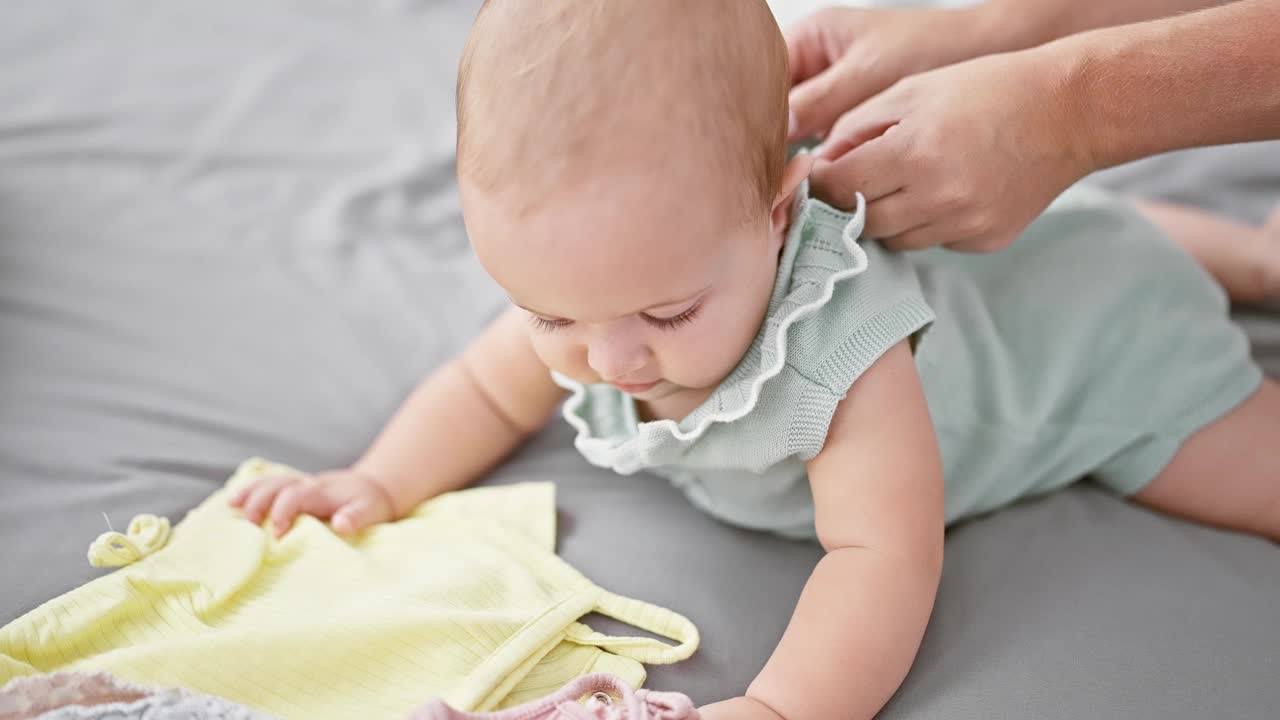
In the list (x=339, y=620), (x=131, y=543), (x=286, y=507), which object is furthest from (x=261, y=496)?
(x=339, y=620)

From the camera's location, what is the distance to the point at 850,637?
32.0 inches

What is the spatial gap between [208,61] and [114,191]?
0.93ft

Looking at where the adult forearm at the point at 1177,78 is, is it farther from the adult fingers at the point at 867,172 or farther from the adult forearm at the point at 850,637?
the adult forearm at the point at 850,637

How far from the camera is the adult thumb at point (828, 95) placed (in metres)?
1.03

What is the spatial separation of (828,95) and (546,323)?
1.35 ft

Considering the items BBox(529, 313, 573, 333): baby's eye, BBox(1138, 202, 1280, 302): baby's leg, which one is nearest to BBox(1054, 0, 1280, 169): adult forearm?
BBox(1138, 202, 1280, 302): baby's leg

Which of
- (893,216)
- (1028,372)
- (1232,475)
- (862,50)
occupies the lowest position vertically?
(1232,475)

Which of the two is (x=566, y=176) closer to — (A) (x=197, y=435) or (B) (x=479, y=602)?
(B) (x=479, y=602)

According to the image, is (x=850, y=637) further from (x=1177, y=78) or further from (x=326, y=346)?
(x=326, y=346)

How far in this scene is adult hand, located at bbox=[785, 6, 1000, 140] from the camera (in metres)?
1.04

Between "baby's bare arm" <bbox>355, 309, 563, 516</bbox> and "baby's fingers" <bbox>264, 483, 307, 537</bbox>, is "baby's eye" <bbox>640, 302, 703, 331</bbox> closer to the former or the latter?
"baby's bare arm" <bbox>355, 309, 563, 516</bbox>

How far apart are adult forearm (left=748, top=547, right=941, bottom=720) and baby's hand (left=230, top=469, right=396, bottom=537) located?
43 centimetres

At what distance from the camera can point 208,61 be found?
5.09ft

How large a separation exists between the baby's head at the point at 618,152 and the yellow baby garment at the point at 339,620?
232 millimetres
